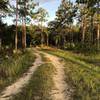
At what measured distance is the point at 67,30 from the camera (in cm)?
10019

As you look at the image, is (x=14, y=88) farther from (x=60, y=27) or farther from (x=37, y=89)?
(x=60, y=27)

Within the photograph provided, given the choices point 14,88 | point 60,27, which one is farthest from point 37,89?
point 60,27

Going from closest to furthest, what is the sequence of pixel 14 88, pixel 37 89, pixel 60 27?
pixel 37 89, pixel 14 88, pixel 60 27

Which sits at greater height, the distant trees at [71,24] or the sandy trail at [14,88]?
the distant trees at [71,24]

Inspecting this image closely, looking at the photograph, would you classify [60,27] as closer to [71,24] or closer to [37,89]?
[71,24]

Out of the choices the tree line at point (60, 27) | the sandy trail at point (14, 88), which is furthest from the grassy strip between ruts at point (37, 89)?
the tree line at point (60, 27)

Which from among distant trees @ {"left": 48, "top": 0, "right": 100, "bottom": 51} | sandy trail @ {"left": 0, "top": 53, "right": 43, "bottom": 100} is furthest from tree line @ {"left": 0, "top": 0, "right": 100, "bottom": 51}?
sandy trail @ {"left": 0, "top": 53, "right": 43, "bottom": 100}

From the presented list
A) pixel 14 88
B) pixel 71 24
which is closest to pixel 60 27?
pixel 71 24

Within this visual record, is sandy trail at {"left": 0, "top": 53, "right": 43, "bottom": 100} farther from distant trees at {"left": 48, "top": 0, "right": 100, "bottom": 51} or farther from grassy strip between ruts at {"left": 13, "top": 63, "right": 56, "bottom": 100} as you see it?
distant trees at {"left": 48, "top": 0, "right": 100, "bottom": 51}

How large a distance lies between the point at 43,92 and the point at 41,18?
8850 cm

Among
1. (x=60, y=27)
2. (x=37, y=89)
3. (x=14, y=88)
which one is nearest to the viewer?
(x=37, y=89)

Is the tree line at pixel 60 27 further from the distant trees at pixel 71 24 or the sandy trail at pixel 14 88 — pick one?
the sandy trail at pixel 14 88

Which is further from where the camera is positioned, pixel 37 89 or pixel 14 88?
pixel 14 88

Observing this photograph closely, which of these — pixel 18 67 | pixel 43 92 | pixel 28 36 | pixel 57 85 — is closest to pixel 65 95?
pixel 43 92
